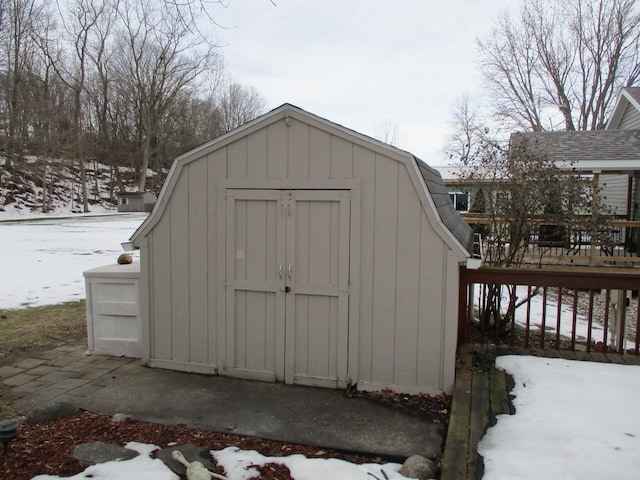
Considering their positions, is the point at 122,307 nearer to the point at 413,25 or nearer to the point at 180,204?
the point at 180,204

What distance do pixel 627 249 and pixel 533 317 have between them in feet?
21.5

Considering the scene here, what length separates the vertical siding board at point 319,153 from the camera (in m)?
4.08

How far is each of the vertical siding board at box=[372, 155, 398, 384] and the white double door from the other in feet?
0.85

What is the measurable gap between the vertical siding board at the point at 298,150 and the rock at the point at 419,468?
2404mm

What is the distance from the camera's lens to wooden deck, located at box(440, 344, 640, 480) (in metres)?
2.69

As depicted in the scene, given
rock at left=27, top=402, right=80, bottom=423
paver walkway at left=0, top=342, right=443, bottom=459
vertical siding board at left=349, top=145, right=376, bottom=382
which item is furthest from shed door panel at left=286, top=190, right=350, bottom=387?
rock at left=27, top=402, right=80, bottom=423

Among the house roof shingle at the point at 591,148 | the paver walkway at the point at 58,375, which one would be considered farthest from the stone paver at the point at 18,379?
the house roof shingle at the point at 591,148

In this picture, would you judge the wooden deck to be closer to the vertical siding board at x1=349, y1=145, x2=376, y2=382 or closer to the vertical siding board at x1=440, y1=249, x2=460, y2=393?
the vertical siding board at x1=440, y1=249, x2=460, y2=393

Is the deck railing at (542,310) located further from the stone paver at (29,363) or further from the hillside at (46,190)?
the hillside at (46,190)

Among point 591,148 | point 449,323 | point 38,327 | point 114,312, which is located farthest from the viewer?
point 591,148

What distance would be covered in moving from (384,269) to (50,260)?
9911mm

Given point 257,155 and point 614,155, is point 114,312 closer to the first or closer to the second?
point 257,155

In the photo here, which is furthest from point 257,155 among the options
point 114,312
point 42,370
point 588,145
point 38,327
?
point 588,145

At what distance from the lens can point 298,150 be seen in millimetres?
4148
